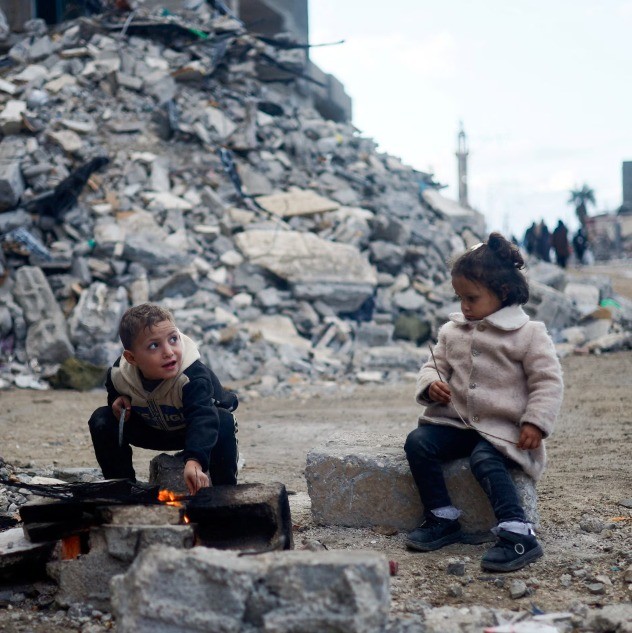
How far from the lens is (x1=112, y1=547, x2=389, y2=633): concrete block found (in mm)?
2094

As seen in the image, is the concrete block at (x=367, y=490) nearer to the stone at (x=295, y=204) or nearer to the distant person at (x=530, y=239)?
the stone at (x=295, y=204)

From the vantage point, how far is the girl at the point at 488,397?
3352 millimetres

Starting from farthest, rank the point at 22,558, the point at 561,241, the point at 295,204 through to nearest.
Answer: the point at 561,241 → the point at 295,204 → the point at 22,558

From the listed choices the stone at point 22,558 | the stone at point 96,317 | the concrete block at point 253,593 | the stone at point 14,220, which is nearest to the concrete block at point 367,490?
the stone at point 22,558

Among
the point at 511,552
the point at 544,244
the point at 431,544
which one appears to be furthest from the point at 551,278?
the point at 511,552

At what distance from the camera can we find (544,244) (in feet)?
77.4

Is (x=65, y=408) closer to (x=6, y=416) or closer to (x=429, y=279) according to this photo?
(x=6, y=416)

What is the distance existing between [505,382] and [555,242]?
18827 millimetres

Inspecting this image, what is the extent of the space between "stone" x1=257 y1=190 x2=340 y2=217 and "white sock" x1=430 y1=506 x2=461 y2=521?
10.7 metres

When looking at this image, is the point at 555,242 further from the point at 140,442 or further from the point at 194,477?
the point at 194,477

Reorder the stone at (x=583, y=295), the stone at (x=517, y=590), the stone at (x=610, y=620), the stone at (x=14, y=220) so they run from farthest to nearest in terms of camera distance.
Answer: the stone at (x=583, y=295) → the stone at (x=14, y=220) → the stone at (x=517, y=590) → the stone at (x=610, y=620)

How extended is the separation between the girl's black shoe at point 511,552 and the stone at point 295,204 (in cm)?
1102

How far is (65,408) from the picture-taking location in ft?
28.2

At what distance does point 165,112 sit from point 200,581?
14505mm
